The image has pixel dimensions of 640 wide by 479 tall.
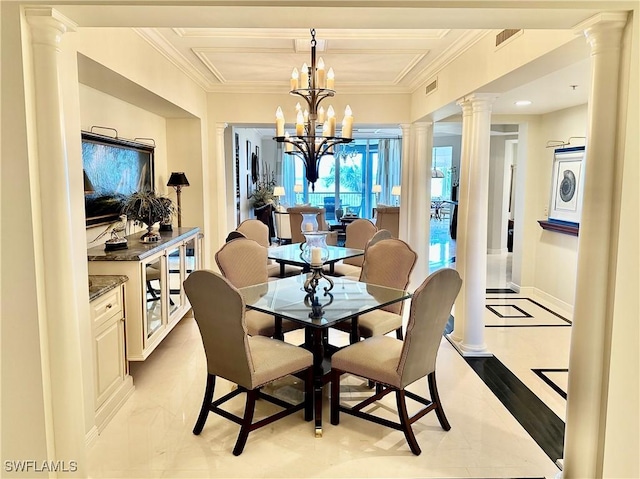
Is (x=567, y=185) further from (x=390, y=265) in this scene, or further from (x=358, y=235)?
(x=390, y=265)

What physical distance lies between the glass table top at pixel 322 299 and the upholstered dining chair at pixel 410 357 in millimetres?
253

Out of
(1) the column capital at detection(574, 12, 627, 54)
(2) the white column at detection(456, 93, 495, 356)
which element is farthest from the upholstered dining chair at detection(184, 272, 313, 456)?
(1) the column capital at detection(574, 12, 627, 54)

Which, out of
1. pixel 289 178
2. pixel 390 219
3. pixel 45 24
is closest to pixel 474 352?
pixel 390 219

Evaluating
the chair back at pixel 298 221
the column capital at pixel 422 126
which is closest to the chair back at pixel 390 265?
the column capital at pixel 422 126

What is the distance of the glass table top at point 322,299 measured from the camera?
2783mm

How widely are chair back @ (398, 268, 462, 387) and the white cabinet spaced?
181 centimetres

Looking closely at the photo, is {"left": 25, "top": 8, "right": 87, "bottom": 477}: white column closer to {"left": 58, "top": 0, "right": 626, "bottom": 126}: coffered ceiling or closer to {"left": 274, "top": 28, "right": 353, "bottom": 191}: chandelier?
{"left": 58, "top": 0, "right": 626, "bottom": 126}: coffered ceiling

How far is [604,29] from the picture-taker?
1969mm

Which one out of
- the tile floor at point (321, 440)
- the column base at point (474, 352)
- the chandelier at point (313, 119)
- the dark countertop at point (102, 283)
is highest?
the chandelier at point (313, 119)

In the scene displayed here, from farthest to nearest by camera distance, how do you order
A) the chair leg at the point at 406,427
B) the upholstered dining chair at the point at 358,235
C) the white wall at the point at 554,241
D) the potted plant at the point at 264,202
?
1. the potted plant at the point at 264,202
2. the upholstered dining chair at the point at 358,235
3. the white wall at the point at 554,241
4. the chair leg at the point at 406,427

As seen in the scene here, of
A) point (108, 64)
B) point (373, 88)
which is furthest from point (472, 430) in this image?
point (373, 88)

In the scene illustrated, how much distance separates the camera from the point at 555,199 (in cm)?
568

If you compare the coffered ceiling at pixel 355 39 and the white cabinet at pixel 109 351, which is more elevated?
the coffered ceiling at pixel 355 39

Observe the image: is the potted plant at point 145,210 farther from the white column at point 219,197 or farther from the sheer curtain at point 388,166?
the sheer curtain at point 388,166
